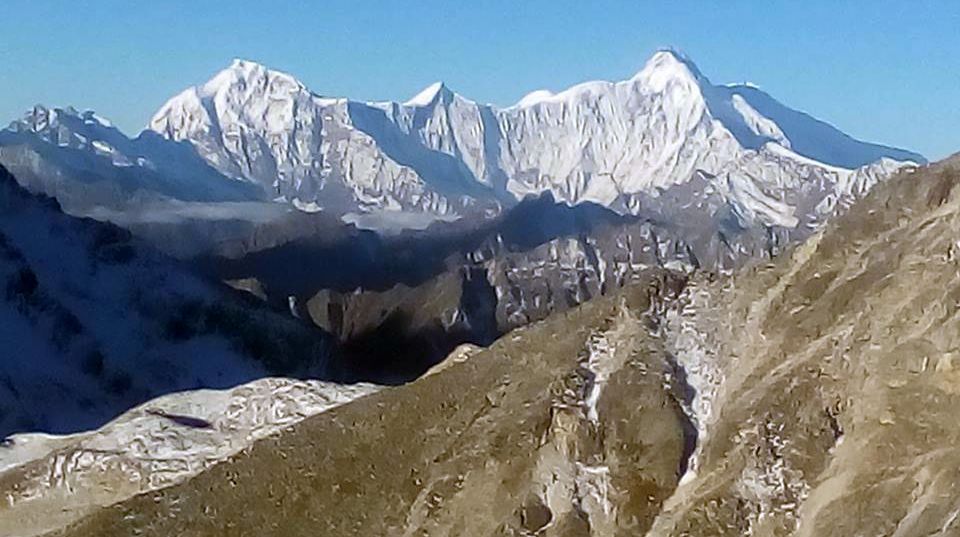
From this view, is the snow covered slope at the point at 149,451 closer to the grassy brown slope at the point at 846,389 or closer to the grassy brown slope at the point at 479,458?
the grassy brown slope at the point at 479,458

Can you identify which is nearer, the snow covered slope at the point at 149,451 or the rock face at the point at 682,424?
the rock face at the point at 682,424

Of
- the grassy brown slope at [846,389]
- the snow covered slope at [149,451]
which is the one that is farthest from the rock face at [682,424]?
the snow covered slope at [149,451]

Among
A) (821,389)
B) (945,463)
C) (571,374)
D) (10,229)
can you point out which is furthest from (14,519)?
(10,229)

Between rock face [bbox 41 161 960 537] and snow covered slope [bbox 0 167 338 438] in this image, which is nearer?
rock face [bbox 41 161 960 537]

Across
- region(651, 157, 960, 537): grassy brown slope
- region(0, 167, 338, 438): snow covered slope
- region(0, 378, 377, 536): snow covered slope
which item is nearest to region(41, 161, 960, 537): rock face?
region(651, 157, 960, 537): grassy brown slope

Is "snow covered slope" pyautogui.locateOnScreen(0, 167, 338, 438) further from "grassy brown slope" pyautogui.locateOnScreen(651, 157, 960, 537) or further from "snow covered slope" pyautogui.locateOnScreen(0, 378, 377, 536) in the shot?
"grassy brown slope" pyautogui.locateOnScreen(651, 157, 960, 537)

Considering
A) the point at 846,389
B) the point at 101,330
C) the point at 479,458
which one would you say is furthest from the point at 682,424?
the point at 101,330
